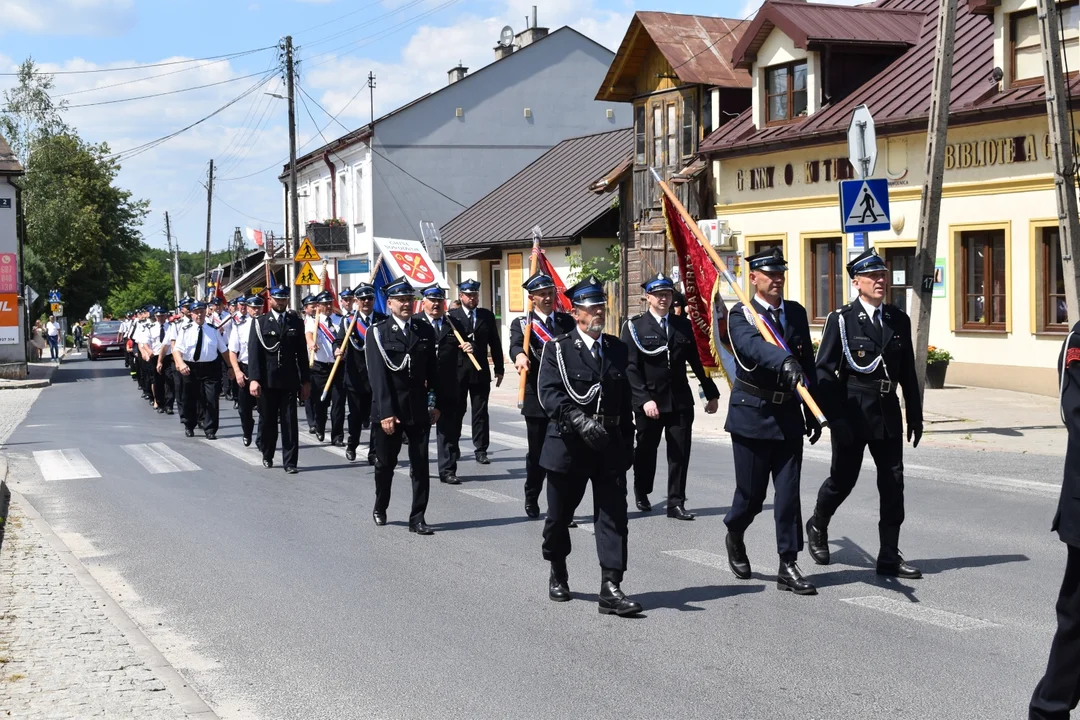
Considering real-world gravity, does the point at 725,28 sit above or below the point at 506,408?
above

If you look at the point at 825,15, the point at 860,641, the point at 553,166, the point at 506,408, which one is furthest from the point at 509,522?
the point at 553,166

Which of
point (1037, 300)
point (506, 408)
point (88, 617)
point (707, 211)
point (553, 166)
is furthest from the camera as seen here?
point (553, 166)

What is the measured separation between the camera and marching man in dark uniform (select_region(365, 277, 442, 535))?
1010 centimetres

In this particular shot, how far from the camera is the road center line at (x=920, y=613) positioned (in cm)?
675

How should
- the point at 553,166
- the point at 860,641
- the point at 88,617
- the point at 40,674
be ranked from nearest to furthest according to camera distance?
the point at 40,674 → the point at 860,641 → the point at 88,617 → the point at 553,166

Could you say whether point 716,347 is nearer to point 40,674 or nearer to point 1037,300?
point 40,674

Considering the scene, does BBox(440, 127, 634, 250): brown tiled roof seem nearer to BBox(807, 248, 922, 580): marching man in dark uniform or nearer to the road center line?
BBox(807, 248, 922, 580): marching man in dark uniform

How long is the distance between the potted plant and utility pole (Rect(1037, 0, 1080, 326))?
5514 millimetres

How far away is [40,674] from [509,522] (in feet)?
16.1

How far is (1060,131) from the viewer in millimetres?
15047

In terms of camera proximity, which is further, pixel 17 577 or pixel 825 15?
pixel 825 15

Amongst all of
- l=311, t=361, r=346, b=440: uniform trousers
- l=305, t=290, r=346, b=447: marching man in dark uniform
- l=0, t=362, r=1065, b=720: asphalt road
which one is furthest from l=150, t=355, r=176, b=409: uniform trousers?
l=0, t=362, r=1065, b=720: asphalt road

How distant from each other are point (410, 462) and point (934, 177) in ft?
29.1

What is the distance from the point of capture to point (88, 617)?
7.15 meters
